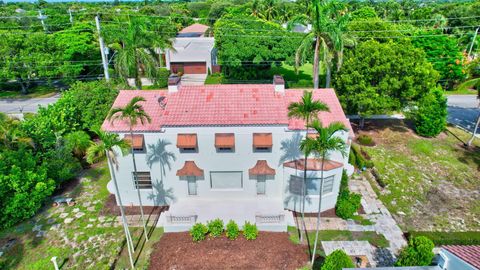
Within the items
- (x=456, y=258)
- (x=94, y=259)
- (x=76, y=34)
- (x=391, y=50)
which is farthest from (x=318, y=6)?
(x=76, y=34)

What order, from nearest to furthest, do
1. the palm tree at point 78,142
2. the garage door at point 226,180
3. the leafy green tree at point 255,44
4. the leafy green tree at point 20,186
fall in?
the leafy green tree at point 20,186, the garage door at point 226,180, the palm tree at point 78,142, the leafy green tree at point 255,44

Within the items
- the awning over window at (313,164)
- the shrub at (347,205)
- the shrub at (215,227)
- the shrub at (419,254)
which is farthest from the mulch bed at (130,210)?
the shrub at (419,254)

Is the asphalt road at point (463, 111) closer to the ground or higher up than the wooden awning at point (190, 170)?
closer to the ground

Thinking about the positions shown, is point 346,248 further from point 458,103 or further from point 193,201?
point 458,103

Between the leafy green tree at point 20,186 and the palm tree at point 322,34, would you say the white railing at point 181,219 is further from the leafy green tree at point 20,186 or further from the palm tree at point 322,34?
the palm tree at point 322,34

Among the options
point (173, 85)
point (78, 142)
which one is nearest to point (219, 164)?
point (173, 85)

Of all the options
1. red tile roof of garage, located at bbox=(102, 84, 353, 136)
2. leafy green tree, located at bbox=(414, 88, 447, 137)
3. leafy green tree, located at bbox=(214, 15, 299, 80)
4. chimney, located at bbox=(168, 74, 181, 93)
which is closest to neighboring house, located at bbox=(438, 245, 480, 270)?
red tile roof of garage, located at bbox=(102, 84, 353, 136)

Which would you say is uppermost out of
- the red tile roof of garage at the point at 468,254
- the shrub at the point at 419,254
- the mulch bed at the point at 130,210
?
the red tile roof of garage at the point at 468,254
